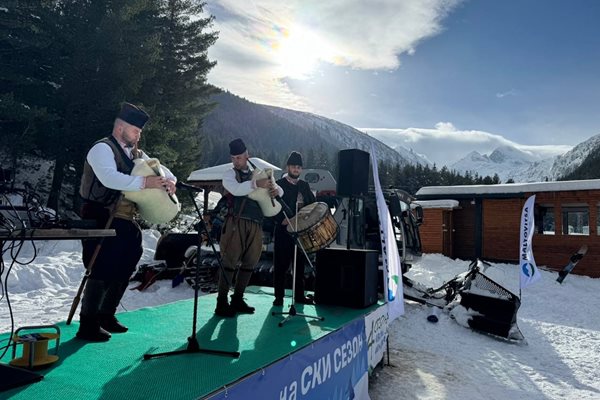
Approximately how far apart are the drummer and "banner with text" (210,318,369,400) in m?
1.07

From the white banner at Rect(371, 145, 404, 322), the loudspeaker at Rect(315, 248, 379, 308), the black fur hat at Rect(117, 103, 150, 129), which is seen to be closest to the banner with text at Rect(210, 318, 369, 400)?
the loudspeaker at Rect(315, 248, 379, 308)

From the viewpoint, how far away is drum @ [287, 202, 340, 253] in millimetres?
4652

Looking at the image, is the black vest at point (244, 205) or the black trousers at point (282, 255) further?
the black trousers at point (282, 255)

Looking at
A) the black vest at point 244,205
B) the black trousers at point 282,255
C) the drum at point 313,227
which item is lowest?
the black trousers at point 282,255

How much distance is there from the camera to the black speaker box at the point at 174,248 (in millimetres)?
11070

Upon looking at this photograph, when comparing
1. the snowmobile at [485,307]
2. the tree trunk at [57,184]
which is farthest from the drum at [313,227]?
the tree trunk at [57,184]

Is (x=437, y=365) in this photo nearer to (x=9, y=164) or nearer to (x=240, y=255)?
(x=240, y=255)

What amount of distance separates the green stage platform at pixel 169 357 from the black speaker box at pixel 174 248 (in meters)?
6.52

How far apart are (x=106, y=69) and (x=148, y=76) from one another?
1.62 meters

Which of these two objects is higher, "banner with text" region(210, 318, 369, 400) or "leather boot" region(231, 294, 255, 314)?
"leather boot" region(231, 294, 255, 314)

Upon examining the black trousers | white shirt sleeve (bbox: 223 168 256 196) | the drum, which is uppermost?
white shirt sleeve (bbox: 223 168 256 196)

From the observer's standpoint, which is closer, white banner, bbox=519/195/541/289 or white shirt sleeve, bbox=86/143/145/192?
white shirt sleeve, bbox=86/143/145/192

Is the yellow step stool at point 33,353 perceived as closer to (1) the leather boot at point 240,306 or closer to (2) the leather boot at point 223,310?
(2) the leather boot at point 223,310

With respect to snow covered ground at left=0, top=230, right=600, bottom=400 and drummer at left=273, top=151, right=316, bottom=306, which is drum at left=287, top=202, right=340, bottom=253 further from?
snow covered ground at left=0, top=230, right=600, bottom=400
